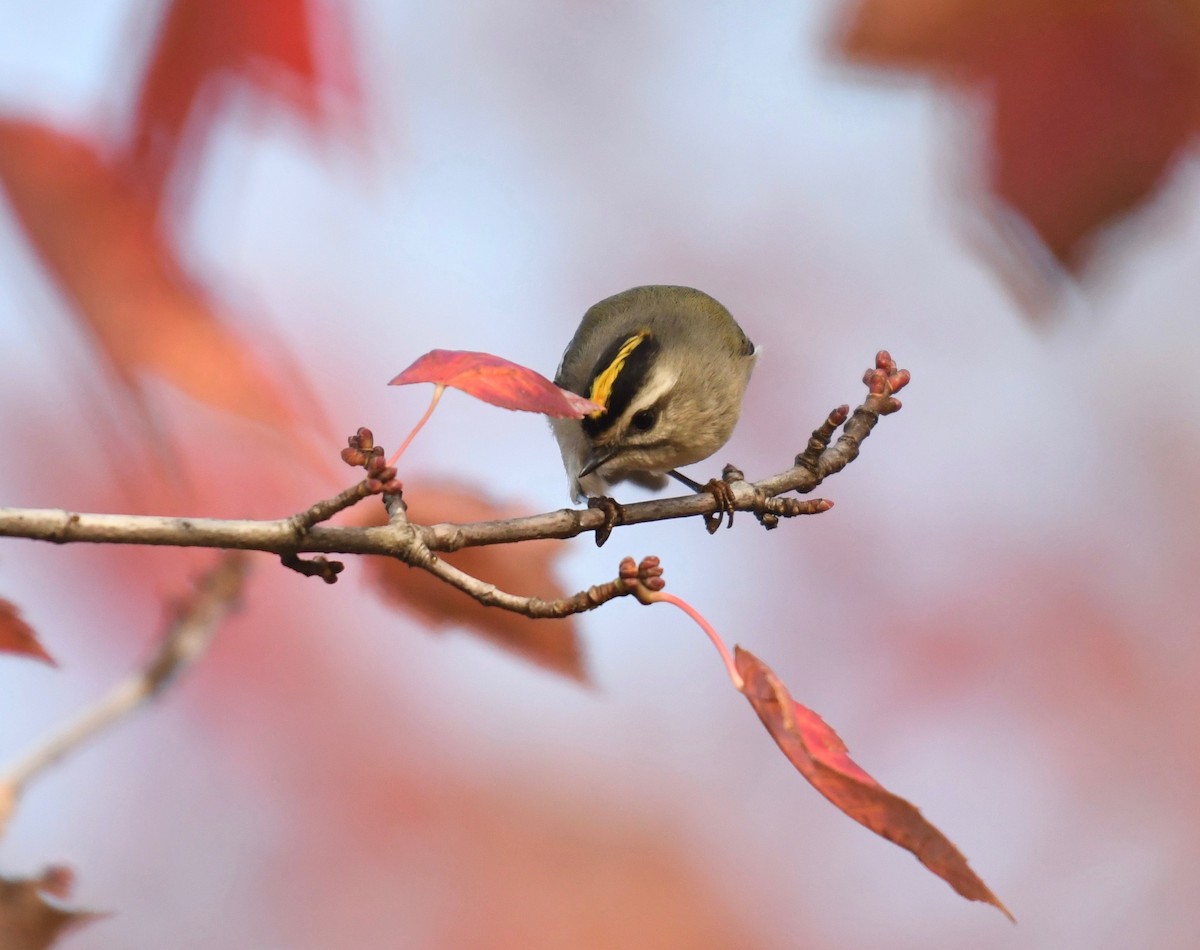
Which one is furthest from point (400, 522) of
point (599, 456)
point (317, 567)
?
point (599, 456)

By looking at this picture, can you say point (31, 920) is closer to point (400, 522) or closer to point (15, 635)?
point (15, 635)

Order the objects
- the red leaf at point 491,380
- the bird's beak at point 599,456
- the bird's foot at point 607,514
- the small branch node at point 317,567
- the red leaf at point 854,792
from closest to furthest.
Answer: the red leaf at point 854,792, the red leaf at point 491,380, the small branch node at point 317,567, the bird's foot at point 607,514, the bird's beak at point 599,456

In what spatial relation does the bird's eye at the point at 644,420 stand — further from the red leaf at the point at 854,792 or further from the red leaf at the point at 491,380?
the red leaf at the point at 854,792

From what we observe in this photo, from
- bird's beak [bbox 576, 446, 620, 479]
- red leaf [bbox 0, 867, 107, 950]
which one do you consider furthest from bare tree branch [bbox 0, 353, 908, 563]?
A: bird's beak [bbox 576, 446, 620, 479]

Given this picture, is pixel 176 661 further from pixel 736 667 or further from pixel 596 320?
pixel 596 320

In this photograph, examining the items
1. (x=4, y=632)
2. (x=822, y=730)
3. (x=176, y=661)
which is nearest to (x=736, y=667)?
(x=822, y=730)

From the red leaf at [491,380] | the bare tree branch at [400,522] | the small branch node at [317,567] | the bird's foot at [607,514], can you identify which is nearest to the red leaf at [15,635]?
the bare tree branch at [400,522]

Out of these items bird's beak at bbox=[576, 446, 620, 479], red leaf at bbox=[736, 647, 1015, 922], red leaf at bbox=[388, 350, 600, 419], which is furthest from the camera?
bird's beak at bbox=[576, 446, 620, 479]

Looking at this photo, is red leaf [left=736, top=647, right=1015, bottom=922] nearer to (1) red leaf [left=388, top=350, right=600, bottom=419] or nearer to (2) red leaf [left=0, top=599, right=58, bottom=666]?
(1) red leaf [left=388, top=350, right=600, bottom=419]
